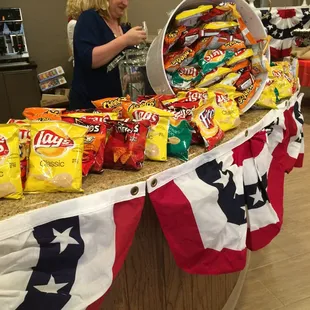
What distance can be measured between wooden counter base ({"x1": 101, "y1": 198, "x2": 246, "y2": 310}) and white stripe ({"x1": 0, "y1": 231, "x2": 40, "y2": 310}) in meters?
0.38

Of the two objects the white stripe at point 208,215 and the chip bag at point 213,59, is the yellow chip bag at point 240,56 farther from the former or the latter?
the white stripe at point 208,215

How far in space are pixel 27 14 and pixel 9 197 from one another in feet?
14.3

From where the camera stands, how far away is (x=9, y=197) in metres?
0.79

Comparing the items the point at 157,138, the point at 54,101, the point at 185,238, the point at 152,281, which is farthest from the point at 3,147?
the point at 54,101

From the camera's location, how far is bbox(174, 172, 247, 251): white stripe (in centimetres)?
100

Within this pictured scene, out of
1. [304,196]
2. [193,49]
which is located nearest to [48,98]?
[304,196]

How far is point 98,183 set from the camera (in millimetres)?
879

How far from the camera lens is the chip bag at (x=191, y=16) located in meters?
1.27

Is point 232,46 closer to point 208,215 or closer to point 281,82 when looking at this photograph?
point 281,82

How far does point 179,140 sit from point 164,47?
0.44m

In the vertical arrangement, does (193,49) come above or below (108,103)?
above

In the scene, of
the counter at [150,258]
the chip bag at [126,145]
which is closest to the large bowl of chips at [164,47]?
the counter at [150,258]

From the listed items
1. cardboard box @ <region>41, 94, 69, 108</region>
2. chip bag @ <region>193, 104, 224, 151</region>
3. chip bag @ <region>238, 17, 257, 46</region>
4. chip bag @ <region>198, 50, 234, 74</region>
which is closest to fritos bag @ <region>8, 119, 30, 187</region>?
chip bag @ <region>193, 104, 224, 151</region>

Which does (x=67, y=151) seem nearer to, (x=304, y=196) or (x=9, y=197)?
(x=9, y=197)
